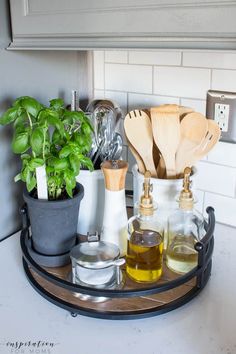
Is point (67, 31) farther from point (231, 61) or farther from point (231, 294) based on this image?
point (231, 294)

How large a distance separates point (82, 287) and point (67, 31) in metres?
0.47

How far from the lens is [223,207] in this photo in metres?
1.00

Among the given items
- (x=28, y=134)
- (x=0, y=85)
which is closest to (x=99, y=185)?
(x=28, y=134)

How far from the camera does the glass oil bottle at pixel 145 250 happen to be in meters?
0.72

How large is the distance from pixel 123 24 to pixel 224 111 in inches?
15.2

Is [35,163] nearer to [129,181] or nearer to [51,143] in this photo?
[51,143]

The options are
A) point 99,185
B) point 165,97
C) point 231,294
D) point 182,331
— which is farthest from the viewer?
point 165,97

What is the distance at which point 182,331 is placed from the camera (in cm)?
64

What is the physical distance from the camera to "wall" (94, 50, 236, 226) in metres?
0.93

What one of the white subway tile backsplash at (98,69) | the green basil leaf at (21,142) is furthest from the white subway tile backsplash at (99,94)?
the green basil leaf at (21,142)

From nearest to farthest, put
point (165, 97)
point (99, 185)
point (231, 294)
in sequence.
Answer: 1. point (231, 294)
2. point (99, 185)
3. point (165, 97)

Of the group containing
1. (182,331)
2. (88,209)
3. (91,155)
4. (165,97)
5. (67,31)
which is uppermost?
(67,31)

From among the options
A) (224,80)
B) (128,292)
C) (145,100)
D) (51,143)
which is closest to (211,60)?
(224,80)

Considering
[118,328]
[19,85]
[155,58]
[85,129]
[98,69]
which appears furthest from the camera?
[98,69]
